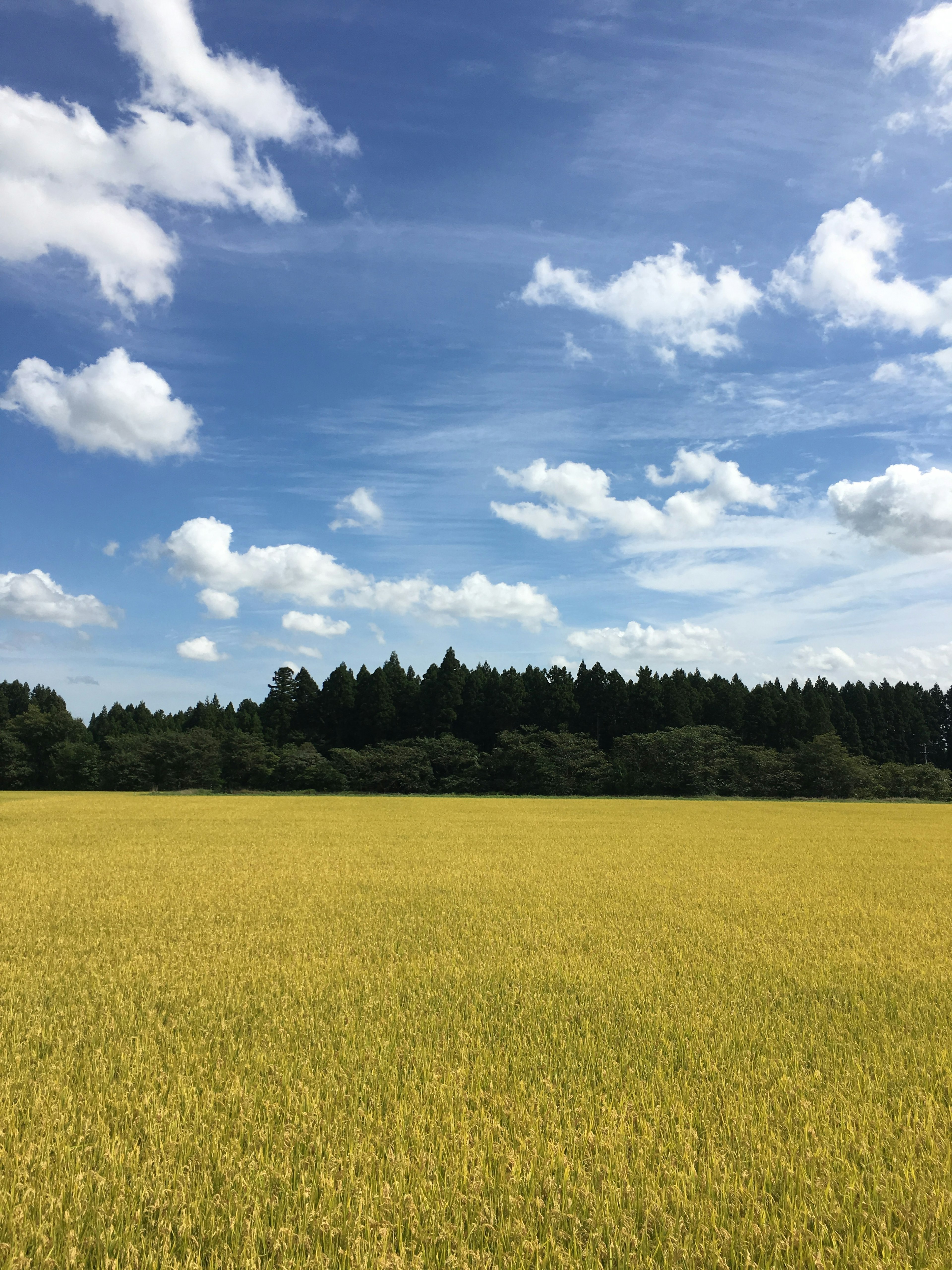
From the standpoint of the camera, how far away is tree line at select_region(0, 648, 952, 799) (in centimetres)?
5734

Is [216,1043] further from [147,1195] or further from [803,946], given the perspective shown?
[803,946]

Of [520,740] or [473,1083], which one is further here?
[520,740]

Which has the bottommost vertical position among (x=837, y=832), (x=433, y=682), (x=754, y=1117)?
(x=837, y=832)

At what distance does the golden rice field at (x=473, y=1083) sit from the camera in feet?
9.98

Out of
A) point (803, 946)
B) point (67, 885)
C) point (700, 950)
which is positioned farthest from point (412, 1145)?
point (67, 885)

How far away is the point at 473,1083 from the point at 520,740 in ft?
191

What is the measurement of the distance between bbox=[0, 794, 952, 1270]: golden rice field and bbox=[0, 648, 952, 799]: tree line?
4918 cm

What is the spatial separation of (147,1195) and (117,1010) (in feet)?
9.79

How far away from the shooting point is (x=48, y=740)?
69688 millimetres

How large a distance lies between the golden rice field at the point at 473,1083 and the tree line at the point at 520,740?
49183mm

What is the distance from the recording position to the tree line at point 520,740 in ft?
188

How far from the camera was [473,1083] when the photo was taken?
4.46m

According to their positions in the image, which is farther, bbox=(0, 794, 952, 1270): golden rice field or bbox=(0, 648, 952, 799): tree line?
bbox=(0, 648, 952, 799): tree line

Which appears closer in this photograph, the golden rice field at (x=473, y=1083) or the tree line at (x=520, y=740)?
the golden rice field at (x=473, y=1083)
